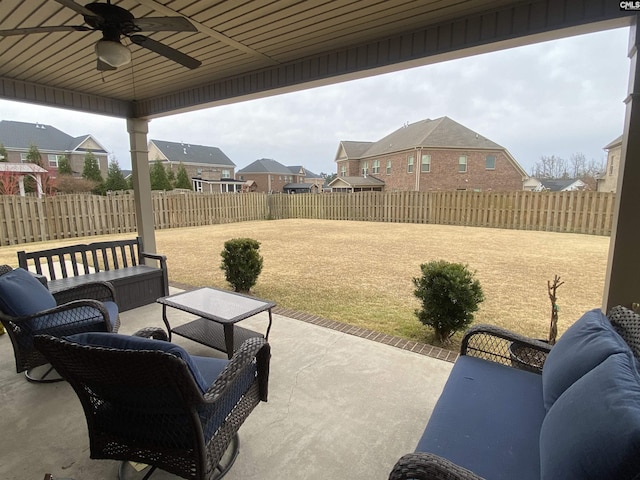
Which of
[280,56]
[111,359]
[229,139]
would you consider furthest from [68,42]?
[229,139]

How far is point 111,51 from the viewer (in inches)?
→ 90.4

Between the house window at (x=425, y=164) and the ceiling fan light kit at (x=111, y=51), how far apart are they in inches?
872

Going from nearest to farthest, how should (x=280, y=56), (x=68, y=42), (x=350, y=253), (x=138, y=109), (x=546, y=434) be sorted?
(x=546, y=434) < (x=68, y=42) < (x=280, y=56) < (x=138, y=109) < (x=350, y=253)

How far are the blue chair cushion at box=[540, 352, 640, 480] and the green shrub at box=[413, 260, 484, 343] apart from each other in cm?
204

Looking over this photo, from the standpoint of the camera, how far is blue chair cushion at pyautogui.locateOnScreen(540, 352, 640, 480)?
0.84m

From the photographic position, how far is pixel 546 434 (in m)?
1.19

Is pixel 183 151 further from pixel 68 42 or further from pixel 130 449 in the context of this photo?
pixel 130 449

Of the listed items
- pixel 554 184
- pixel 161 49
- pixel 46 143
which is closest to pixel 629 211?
pixel 161 49

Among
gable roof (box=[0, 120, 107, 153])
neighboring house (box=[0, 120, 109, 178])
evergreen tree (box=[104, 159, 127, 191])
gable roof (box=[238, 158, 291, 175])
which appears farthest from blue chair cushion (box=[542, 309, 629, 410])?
gable roof (box=[238, 158, 291, 175])

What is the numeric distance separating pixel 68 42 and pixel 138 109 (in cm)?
217

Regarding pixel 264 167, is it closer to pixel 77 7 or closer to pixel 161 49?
pixel 161 49

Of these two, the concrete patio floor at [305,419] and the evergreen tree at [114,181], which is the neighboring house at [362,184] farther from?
the concrete patio floor at [305,419]

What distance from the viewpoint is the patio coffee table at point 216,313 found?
2703 mm

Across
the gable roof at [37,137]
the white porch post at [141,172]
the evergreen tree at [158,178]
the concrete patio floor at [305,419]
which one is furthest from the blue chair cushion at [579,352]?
the gable roof at [37,137]
